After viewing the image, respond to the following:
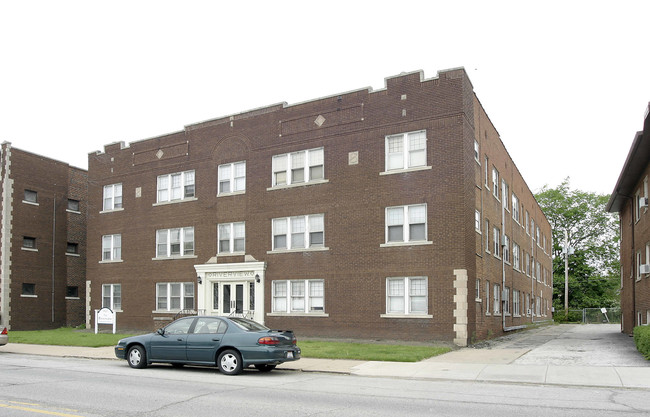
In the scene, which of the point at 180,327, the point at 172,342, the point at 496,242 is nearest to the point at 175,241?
the point at 180,327

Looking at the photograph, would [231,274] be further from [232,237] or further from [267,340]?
[267,340]

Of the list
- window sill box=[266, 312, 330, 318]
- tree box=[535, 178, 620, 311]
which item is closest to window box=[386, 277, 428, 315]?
window sill box=[266, 312, 330, 318]

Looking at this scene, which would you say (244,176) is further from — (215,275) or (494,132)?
(494,132)

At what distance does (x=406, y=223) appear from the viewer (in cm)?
2411

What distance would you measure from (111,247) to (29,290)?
7075 mm

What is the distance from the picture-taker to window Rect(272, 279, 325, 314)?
85.1 feet

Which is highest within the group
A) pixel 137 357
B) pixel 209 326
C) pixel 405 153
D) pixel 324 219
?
pixel 405 153

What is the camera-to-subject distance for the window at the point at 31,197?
121 ft

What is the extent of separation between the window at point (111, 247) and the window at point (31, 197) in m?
6.63

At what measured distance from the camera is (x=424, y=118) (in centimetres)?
2397

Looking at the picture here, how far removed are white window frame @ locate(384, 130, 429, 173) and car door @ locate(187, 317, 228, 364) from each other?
37.3 ft

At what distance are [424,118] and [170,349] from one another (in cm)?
1342

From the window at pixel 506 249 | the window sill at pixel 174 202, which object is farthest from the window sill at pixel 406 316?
the window sill at pixel 174 202

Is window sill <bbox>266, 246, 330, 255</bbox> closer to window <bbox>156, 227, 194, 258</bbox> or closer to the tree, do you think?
window <bbox>156, 227, 194, 258</bbox>
